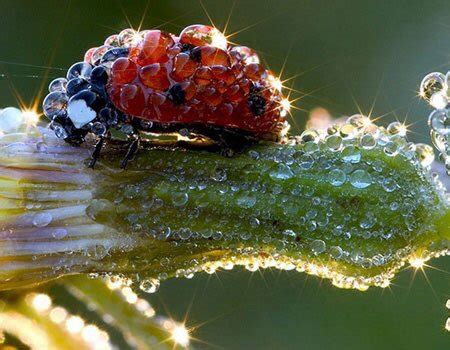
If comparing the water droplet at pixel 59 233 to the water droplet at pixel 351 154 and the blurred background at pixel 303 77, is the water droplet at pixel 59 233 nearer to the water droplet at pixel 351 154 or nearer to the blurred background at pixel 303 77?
the water droplet at pixel 351 154

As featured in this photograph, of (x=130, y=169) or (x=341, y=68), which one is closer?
(x=130, y=169)

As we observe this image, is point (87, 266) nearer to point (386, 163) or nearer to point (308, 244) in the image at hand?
point (308, 244)

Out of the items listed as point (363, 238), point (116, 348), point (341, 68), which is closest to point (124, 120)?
point (363, 238)

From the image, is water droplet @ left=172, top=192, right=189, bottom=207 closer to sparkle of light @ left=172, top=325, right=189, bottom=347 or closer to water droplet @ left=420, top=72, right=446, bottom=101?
water droplet @ left=420, top=72, right=446, bottom=101

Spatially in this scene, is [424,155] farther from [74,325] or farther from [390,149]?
[74,325]

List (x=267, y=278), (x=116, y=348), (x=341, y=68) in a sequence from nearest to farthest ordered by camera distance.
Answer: (x=116, y=348)
(x=267, y=278)
(x=341, y=68)

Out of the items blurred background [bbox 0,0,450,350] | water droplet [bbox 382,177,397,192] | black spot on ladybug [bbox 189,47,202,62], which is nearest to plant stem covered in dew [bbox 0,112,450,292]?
water droplet [bbox 382,177,397,192]
